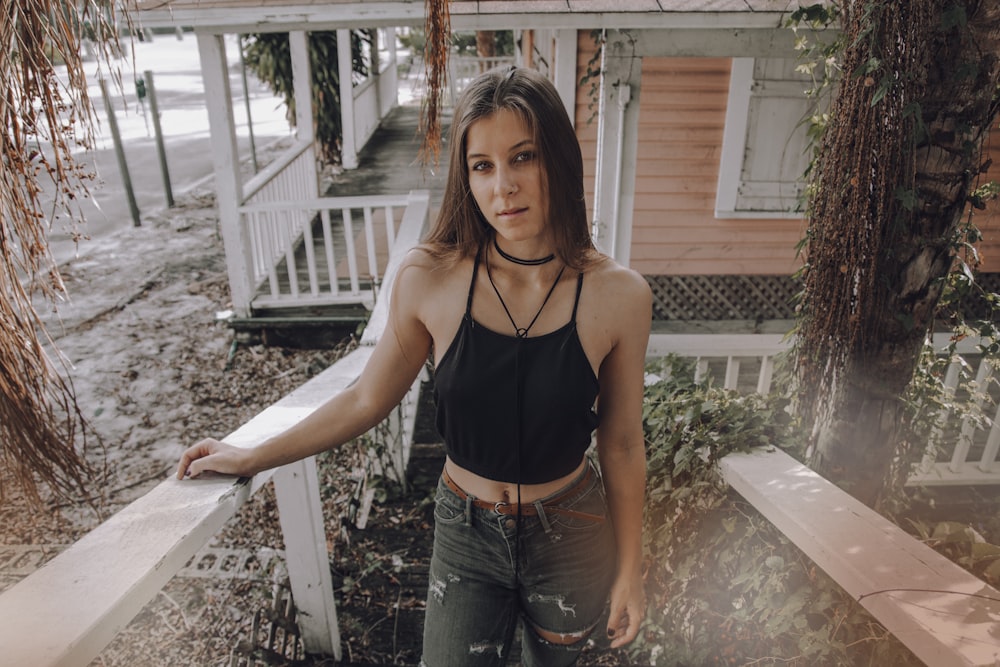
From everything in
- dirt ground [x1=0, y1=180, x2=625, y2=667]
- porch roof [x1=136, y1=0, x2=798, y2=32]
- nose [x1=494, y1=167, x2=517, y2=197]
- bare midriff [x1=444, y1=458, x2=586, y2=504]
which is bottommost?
dirt ground [x1=0, y1=180, x2=625, y2=667]

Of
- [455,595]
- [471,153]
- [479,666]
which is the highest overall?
[471,153]

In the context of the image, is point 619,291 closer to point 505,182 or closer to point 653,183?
point 505,182

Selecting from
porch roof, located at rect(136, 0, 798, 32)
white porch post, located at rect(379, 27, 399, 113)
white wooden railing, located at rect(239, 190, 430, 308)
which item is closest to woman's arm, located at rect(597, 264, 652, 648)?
porch roof, located at rect(136, 0, 798, 32)

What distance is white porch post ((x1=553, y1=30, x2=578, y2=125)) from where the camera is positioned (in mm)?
5059

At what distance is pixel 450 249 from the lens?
1.60 metres

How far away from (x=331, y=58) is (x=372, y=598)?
34.3 feet

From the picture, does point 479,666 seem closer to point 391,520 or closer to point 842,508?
point 842,508

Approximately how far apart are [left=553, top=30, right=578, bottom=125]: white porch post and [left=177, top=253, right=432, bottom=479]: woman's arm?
152 inches

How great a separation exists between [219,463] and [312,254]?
5259 mm

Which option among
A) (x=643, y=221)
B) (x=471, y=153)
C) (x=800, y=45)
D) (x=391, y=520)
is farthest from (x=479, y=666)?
(x=643, y=221)

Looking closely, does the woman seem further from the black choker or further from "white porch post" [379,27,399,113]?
"white porch post" [379,27,399,113]

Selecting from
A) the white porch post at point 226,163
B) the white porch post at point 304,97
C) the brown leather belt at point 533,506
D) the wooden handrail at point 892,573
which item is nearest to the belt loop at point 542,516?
the brown leather belt at point 533,506

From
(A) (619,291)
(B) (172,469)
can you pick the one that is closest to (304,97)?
(B) (172,469)

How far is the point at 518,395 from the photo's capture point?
1.47 metres
